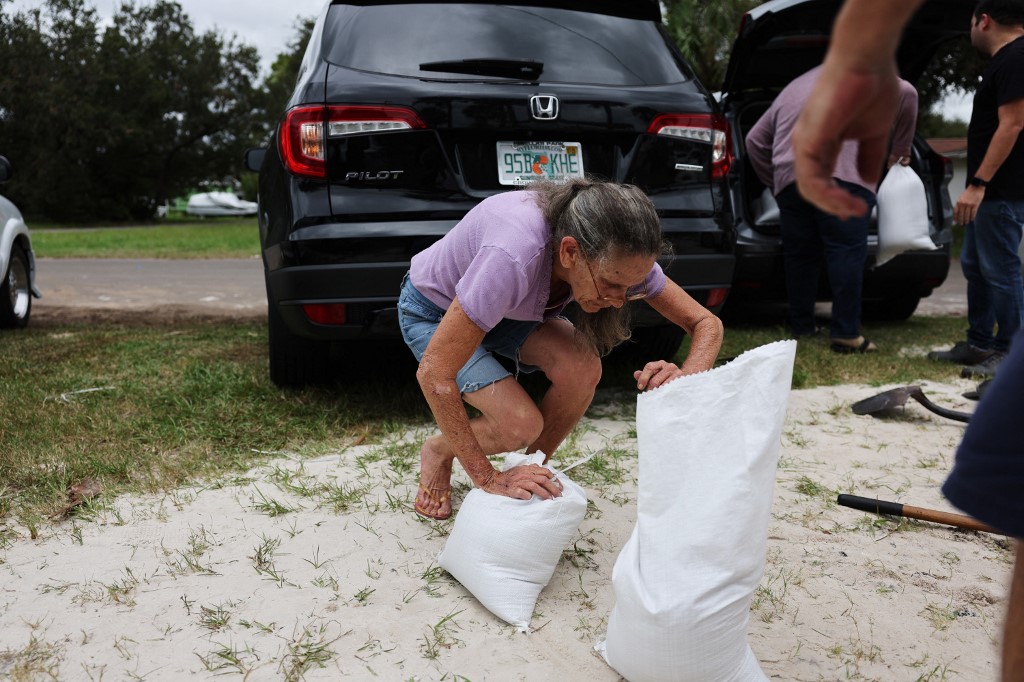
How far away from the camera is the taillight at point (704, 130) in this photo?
3480 mm

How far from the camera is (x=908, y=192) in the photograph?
5152 mm

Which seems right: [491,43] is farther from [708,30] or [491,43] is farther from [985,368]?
[708,30]

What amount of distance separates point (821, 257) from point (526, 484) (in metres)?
3.84

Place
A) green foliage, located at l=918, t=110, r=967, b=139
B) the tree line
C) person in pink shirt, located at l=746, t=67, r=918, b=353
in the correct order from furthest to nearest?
green foliage, located at l=918, t=110, r=967, b=139 < the tree line < person in pink shirt, located at l=746, t=67, r=918, b=353

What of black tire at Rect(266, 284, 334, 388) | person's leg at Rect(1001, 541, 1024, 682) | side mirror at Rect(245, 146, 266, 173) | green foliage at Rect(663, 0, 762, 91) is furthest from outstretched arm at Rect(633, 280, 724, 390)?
green foliage at Rect(663, 0, 762, 91)

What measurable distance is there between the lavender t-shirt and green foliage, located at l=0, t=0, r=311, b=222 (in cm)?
2917

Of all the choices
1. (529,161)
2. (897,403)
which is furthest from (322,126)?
(897,403)

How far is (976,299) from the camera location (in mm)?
4773

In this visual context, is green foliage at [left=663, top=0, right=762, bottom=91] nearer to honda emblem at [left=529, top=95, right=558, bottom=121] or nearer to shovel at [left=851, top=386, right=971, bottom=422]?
shovel at [left=851, top=386, right=971, bottom=422]

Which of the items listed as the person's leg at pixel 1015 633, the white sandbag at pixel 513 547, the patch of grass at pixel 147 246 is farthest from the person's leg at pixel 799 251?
the patch of grass at pixel 147 246

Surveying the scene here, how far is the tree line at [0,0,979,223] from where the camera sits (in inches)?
1194

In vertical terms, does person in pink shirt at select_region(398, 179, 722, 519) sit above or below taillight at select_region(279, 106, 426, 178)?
below

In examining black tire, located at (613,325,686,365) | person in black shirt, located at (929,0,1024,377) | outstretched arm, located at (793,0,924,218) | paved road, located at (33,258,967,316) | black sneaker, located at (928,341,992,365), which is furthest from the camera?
paved road, located at (33,258,967,316)

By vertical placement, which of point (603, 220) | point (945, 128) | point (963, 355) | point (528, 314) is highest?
point (603, 220)
